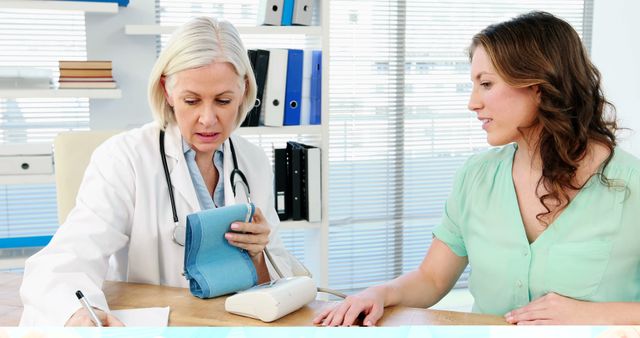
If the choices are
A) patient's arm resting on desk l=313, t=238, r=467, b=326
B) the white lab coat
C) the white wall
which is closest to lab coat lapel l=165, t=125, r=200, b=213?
the white lab coat

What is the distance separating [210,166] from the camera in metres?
1.79

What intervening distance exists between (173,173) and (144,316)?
48 cm

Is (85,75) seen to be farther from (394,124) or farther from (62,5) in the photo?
(394,124)

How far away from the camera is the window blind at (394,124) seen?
11.7ft

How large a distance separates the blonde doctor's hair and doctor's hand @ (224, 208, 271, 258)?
383 mm

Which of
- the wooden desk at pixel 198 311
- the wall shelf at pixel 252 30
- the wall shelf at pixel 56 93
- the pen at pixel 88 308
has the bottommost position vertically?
the wooden desk at pixel 198 311

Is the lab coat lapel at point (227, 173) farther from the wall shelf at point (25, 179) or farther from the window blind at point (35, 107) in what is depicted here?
the window blind at point (35, 107)

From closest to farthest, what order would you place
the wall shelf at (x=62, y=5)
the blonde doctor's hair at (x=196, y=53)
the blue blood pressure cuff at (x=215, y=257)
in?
the blue blood pressure cuff at (x=215, y=257)
the blonde doctor's hair at (x=196, y=53)
the wall shelf at (x=62, y=5)

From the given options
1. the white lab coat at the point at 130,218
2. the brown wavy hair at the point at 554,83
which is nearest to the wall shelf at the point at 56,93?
the white lab coat at the point at 130,218

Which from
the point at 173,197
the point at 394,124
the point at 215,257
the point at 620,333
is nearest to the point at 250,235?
the point at 215,257

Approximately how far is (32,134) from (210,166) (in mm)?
1654

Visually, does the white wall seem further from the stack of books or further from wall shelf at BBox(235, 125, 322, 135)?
the stack of books

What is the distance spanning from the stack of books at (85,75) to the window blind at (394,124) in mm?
1272

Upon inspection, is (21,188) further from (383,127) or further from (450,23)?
(450,23)
